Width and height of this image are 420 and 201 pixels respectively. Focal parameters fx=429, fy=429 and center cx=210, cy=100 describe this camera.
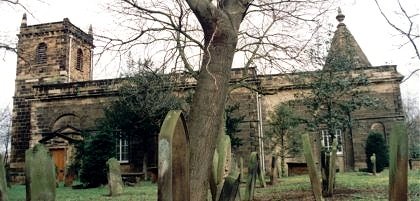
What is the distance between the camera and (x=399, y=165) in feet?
14.8

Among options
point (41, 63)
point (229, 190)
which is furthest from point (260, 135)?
point (229, 190)

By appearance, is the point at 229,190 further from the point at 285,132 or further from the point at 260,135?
the point at 260,135

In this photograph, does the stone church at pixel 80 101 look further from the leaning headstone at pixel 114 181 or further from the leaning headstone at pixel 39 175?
the leaning headstone at pixel 39 175

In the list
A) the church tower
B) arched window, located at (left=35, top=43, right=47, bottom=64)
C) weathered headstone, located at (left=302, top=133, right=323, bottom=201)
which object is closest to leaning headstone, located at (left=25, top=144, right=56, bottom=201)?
weathered headstone, located at (left=302, top=133, right=323, bottom=201)

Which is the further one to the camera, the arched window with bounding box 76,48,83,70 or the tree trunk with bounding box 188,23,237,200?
the arched window with bounding box 76,48,83,70

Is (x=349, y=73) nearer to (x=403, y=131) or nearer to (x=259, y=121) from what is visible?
(x=259, y=121)

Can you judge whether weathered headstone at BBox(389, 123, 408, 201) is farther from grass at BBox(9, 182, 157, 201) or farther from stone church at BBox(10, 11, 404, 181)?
stone church at BBox(10, 11, 404, 181)

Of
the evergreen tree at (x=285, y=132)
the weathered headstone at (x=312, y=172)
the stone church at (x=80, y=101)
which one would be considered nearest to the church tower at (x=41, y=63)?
the stone church at (x=80, y=101)

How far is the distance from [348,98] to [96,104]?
16016 mm

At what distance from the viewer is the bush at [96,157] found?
68.8 ft

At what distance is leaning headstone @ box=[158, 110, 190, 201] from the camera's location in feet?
11.6

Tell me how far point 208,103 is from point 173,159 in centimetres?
213

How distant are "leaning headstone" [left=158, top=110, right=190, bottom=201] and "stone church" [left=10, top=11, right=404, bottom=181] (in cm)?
1768

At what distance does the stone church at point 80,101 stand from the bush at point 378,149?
127 cm
